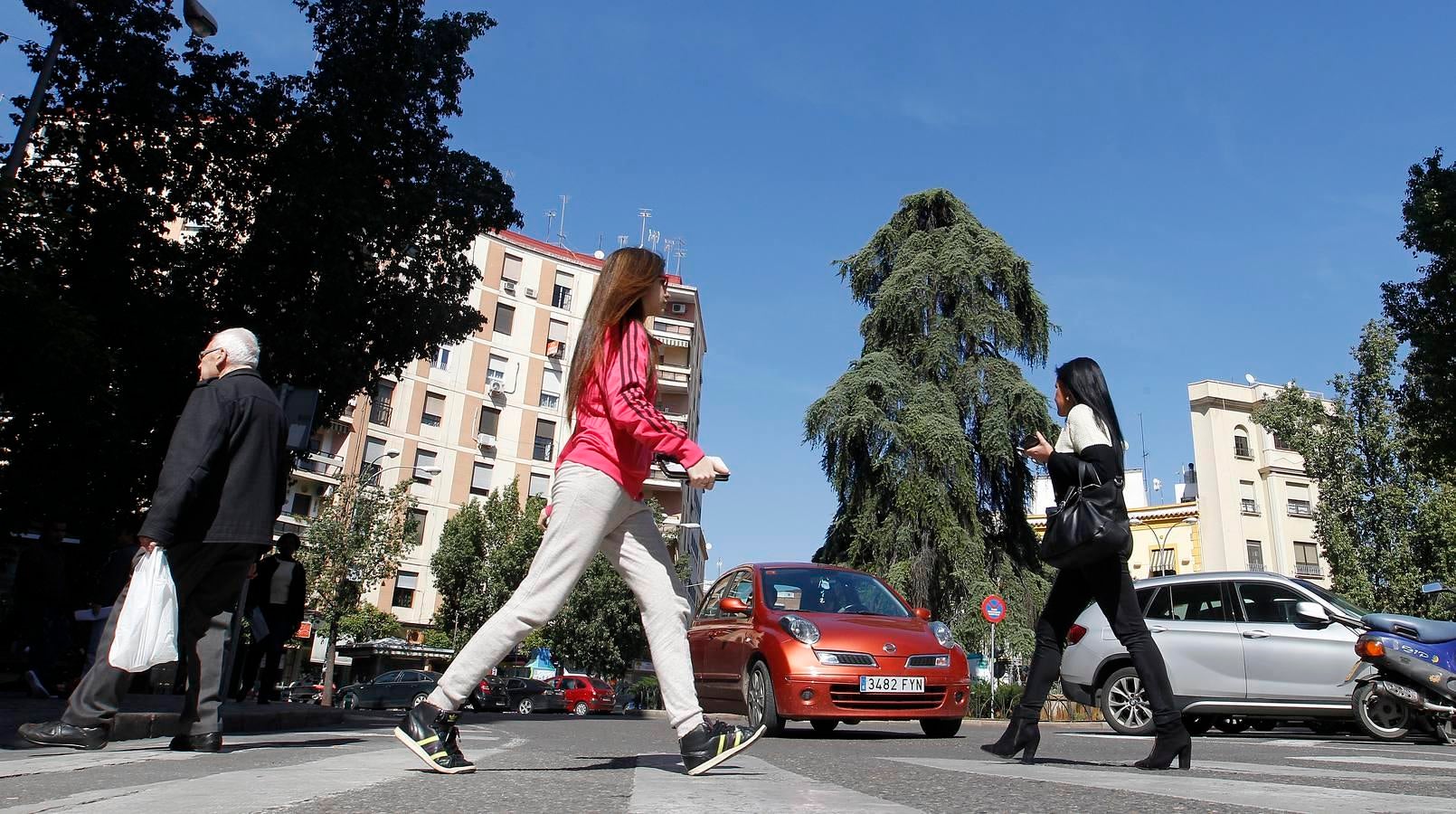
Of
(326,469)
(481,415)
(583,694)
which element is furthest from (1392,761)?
(481,415)

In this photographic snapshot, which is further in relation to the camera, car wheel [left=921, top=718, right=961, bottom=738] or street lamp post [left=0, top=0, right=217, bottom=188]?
street lamp post [left=0, top=0, right=217, bottom=188]

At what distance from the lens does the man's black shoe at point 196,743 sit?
16.0 feet

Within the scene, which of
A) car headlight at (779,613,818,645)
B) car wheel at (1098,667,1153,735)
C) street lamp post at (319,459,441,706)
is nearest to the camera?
car headlight at (779,613,818,645)

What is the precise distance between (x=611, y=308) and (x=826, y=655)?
510cm

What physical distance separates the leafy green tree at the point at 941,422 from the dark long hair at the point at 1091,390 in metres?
20.3

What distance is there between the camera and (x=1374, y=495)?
30734 mm

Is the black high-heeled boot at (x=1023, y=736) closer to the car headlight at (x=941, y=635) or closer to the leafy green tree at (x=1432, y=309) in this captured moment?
the car headlight at (x=941, y=635)

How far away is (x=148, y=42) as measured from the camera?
49.2 feet

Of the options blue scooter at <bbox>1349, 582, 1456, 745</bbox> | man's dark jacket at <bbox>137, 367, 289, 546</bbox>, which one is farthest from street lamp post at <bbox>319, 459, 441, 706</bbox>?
man's dark jacket at <bbox>137, 367, 289, 546</bbox>

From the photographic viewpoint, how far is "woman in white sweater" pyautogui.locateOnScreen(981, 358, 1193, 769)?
14.7ft

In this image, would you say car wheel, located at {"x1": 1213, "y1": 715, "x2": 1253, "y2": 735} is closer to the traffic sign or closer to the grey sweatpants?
the traffic sign

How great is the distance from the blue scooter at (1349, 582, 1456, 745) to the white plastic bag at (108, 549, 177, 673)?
9.43m

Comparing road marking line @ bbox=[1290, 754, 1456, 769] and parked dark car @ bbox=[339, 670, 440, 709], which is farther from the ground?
road marking line @ bbox=[1290, 754, 1456, 769]

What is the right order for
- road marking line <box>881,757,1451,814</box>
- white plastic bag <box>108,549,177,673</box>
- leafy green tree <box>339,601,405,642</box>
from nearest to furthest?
road marking line <box>881,757,1451,814</box> → white plastic bag <box>108,549,177,673</box> → leafy green tree <box>339,601,405,642</box>
